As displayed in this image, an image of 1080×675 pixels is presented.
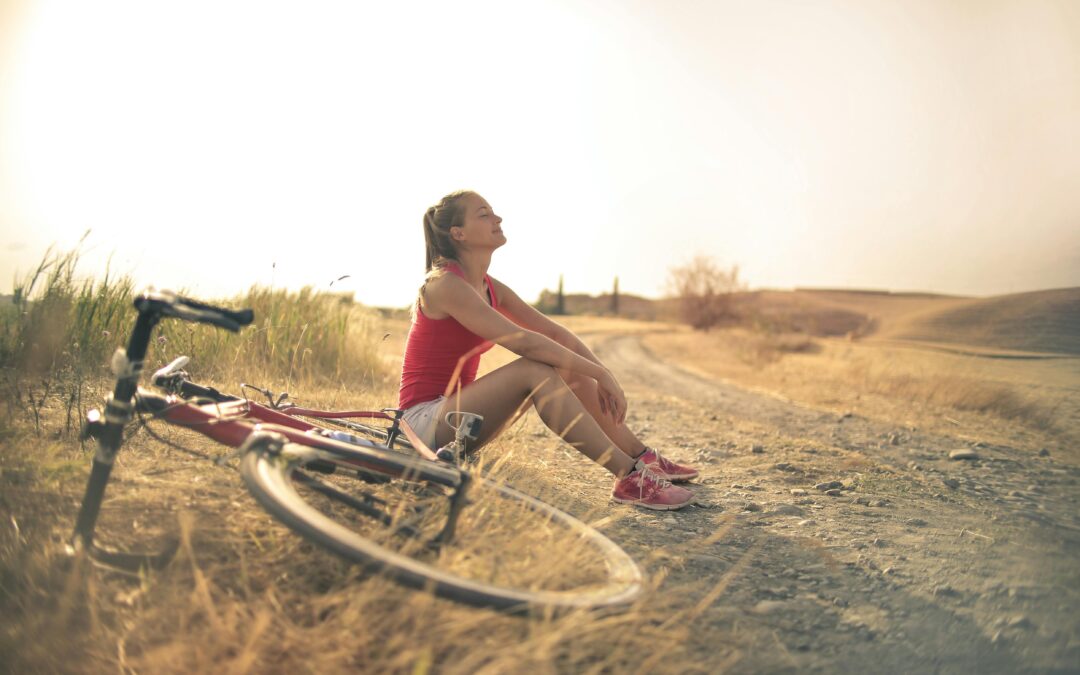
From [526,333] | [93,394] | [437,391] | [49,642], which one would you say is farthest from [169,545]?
[93,394]

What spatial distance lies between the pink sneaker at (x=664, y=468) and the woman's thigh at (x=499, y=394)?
79cm

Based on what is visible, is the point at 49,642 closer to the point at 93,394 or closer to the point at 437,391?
the point at 437,391

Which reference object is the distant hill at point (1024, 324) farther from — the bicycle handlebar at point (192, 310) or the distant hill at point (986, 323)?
the bicycle handlebar at point (192, 310)

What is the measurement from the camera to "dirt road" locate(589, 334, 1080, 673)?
226cm

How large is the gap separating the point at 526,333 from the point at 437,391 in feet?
1.96

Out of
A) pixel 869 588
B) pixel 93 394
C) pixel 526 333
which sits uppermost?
pixel 526 333

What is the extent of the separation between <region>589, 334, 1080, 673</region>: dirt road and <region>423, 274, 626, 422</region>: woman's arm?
0.85m

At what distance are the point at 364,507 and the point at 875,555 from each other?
7.64 ft

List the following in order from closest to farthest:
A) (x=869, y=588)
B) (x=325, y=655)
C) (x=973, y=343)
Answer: (x=325, y=655) < (x=869, y=588) < (x=973, y=343)

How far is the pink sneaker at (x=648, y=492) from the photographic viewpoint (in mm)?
3615

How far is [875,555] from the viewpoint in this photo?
3.18 m

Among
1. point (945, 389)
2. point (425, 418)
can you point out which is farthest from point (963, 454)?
point (425, 418)

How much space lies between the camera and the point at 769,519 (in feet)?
12.2

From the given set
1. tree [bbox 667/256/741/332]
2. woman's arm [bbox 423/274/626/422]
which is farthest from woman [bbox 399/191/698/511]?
tree [bbox 667/256/741/332]
